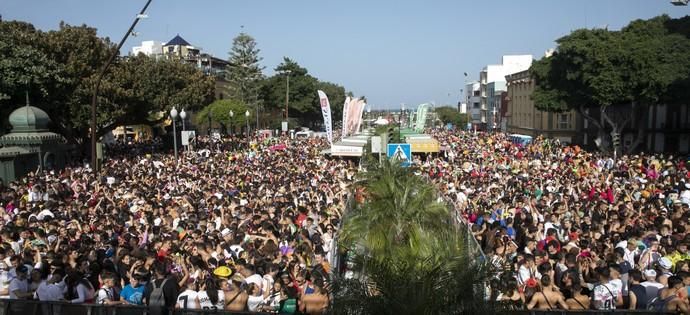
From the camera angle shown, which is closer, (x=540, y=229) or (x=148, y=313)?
(x=148, y=313)

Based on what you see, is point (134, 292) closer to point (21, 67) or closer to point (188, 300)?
point (188, 300)

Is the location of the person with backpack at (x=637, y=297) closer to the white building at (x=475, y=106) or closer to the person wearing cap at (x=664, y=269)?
the person wearing cap at (x=664, y=269)

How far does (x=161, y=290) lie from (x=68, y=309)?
103cm

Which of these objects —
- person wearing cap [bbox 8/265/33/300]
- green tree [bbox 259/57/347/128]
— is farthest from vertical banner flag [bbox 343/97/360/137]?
green tree [bbox 259/57/347/128]

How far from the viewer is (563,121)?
58.8 m

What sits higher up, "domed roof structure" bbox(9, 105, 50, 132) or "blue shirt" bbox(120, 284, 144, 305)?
"domed roof structure" bbox(9, 105, 50, 132)

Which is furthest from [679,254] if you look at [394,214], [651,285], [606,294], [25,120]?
[25,120]

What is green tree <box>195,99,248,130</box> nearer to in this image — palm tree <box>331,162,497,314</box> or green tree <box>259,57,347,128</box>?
green tree <box>259,57,347,128</box>

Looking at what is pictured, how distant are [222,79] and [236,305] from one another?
82.3 m

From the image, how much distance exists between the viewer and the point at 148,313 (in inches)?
245

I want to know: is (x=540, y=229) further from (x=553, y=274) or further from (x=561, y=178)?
(x=561, y=178)

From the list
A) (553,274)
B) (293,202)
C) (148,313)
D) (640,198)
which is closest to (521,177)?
(640,198)

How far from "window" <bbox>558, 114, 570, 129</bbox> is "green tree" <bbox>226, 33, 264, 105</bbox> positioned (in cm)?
3783

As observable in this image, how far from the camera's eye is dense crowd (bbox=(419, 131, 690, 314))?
281 inches
